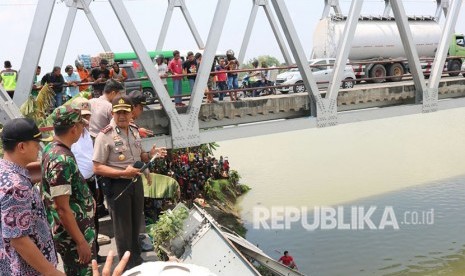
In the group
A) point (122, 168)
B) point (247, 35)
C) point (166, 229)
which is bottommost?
point (166, 229)

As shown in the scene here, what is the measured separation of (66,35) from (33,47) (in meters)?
9.87

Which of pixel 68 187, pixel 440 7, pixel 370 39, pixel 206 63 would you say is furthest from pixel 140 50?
pixel 440 7

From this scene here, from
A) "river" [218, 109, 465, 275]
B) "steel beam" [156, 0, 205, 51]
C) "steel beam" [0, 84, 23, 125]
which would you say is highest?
"steel beam" [156, 0, 205, 51]

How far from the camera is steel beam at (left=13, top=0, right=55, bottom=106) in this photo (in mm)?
5930

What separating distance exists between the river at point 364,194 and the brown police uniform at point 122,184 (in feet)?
22.4

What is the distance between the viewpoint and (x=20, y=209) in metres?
2.23

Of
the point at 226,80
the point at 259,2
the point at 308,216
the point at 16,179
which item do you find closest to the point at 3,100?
the point at 16,179

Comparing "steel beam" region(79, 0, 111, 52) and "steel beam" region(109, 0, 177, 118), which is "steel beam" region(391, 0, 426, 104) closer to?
"steel beam" region(109, 0, 177, 118)

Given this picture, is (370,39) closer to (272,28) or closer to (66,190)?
(272,28)

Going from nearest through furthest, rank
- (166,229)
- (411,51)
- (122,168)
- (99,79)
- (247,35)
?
(122,168) < (166,229) < (99,79) < (411,51) < (247,35)

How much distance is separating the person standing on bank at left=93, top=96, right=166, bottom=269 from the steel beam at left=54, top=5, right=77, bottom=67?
12.0 m

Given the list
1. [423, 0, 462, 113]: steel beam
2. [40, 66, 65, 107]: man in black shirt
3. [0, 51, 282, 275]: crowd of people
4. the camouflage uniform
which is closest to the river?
[423, 0, 462, 113]: steel beam

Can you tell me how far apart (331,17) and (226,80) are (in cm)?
1083

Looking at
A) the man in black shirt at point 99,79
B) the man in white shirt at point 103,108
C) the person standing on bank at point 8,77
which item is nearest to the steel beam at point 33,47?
the man in black shirt at point 99,79
